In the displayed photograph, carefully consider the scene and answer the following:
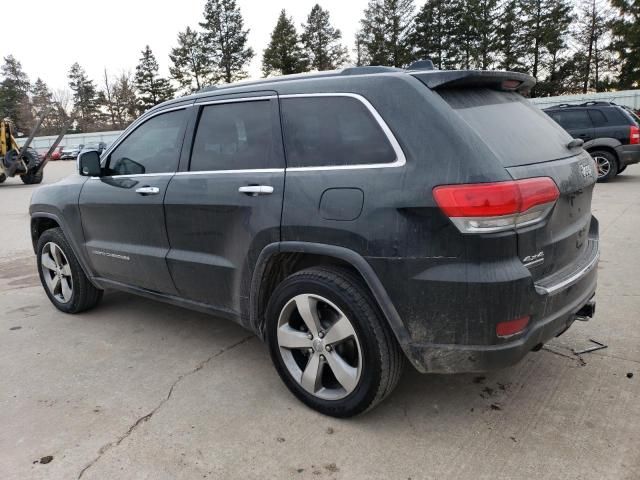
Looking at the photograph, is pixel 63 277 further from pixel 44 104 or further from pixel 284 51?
pixel 44 104

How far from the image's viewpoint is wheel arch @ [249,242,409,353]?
99.5 inches

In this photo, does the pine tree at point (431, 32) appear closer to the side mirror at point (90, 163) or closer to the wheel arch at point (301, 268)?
the side mirror at point (90, 163)

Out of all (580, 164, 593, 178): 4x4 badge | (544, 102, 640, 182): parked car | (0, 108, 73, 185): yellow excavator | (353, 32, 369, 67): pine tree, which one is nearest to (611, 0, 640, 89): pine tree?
(353, 32, 369, 67): pine tree

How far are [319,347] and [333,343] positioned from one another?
0.34 ft

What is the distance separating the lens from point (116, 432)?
2.81m

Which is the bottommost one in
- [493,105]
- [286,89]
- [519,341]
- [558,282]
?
[519,341]

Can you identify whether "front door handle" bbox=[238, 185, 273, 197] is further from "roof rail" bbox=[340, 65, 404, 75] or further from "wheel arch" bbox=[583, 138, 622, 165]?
"wheel arch" bbox=[583, 138, 622, 165]

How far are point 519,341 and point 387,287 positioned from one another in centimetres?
64

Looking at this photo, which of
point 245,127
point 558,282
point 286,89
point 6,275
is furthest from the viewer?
point 6,275

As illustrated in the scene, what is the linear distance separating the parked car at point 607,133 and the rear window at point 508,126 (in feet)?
31.8

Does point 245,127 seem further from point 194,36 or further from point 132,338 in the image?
point 194,36

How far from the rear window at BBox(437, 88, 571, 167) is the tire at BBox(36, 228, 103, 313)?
3468 millimetres

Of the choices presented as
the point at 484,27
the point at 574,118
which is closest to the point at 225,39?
the point at 484,27

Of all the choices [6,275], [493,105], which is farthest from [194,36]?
[493,105]
